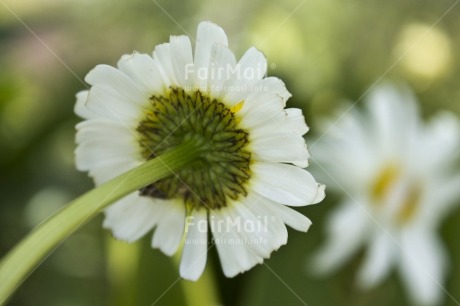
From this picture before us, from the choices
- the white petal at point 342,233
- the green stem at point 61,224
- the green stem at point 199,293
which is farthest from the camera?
the white petal at point 342,233

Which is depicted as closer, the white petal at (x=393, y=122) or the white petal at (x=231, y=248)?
the white petal at (x=231, y=248)

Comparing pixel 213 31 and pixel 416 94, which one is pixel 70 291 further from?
pixel 213 31

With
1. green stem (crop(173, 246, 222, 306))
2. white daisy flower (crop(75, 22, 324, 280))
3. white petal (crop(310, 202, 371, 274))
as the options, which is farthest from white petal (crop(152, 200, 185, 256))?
white petal (crop(310, 202, 371, 274))

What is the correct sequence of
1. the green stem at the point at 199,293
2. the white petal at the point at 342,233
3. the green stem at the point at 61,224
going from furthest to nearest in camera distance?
the white petal at the point at 342,233 → the green stem at the point at 199,293 → the green stem at the point at 61,224

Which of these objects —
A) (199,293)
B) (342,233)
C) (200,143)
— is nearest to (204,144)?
(200,143)

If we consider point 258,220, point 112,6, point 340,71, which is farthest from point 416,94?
point 258,220

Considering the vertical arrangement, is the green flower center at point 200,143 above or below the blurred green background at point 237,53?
above

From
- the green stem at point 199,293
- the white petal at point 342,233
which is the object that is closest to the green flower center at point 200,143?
the green stem at point 199,293

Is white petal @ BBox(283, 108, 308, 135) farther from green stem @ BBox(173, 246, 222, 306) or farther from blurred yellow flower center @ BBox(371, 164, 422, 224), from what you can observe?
blurred yellow flower center @ BBox(371, 164, 422, 224)

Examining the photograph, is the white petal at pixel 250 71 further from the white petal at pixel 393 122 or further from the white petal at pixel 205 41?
the white petal at pixel 393 122

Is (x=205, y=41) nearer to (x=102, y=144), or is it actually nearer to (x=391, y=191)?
(x=102, y=144)
